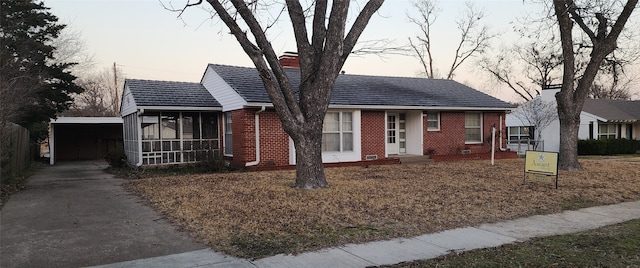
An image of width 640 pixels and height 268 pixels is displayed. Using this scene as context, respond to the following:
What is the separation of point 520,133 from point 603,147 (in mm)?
5894

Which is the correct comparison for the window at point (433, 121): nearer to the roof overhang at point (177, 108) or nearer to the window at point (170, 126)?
the roof overhang at point (177, 108)

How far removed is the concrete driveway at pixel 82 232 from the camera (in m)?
5.52

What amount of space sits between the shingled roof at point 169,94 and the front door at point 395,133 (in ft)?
24.7

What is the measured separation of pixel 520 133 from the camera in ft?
108

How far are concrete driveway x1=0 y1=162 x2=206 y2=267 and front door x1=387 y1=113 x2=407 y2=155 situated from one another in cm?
1214

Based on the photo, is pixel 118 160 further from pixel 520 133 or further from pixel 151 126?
pixel 520 133

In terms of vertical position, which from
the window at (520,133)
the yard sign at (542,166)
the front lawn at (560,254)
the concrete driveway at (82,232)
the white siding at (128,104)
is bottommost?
the front lawn at (560,254)

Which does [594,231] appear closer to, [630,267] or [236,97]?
[630,267]

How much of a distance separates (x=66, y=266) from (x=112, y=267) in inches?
20.9

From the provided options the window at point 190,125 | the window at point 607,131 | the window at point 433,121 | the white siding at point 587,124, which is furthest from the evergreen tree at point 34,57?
the window at point 607,131

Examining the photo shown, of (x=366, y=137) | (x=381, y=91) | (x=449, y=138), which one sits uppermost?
(x=381, y=91)

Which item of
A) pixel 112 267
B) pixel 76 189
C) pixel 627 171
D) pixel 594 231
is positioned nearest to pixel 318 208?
pixel 112 267

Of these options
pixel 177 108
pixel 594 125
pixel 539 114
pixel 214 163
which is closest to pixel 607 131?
pixel 594 125

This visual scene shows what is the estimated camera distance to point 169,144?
1716cm
